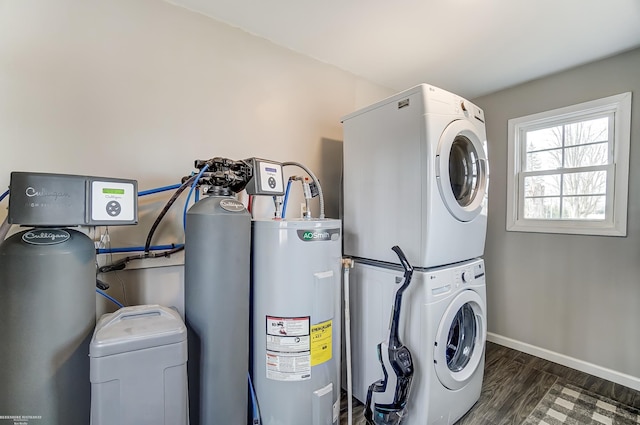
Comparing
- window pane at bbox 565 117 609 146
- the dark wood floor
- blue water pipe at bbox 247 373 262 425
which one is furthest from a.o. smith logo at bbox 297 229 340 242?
window pane at bbox 565 117 609 146

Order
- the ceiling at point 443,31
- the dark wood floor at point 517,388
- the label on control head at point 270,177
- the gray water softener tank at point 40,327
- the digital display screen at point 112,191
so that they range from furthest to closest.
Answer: the dark wood floor at point 517,388 → the ceiling at point 443,31 → the label on control head at point 270,177 → the digital display screen at point 112,191 → the gray water softener tank at point 40,327

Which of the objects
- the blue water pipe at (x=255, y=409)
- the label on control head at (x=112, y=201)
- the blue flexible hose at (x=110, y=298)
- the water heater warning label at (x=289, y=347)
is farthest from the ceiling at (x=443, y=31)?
the blue water pipe at (x=255, y=409)

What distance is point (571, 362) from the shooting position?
2.21 m

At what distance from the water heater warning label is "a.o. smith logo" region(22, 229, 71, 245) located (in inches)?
33.5

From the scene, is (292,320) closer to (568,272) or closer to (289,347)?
(289,347)

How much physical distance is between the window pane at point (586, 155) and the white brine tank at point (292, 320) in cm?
220

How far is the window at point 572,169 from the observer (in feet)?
6.63

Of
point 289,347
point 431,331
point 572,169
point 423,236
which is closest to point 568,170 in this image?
point 572,169

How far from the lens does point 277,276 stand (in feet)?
4.35

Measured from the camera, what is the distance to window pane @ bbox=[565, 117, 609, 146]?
2123mm

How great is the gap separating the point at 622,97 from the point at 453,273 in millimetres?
1846

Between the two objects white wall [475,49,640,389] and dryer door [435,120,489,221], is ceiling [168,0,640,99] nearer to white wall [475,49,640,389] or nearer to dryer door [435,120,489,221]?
white wall [475,49,640,389]

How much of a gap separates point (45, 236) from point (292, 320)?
96cm

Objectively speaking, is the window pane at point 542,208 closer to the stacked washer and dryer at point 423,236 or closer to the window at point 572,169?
the window at point 572,169
